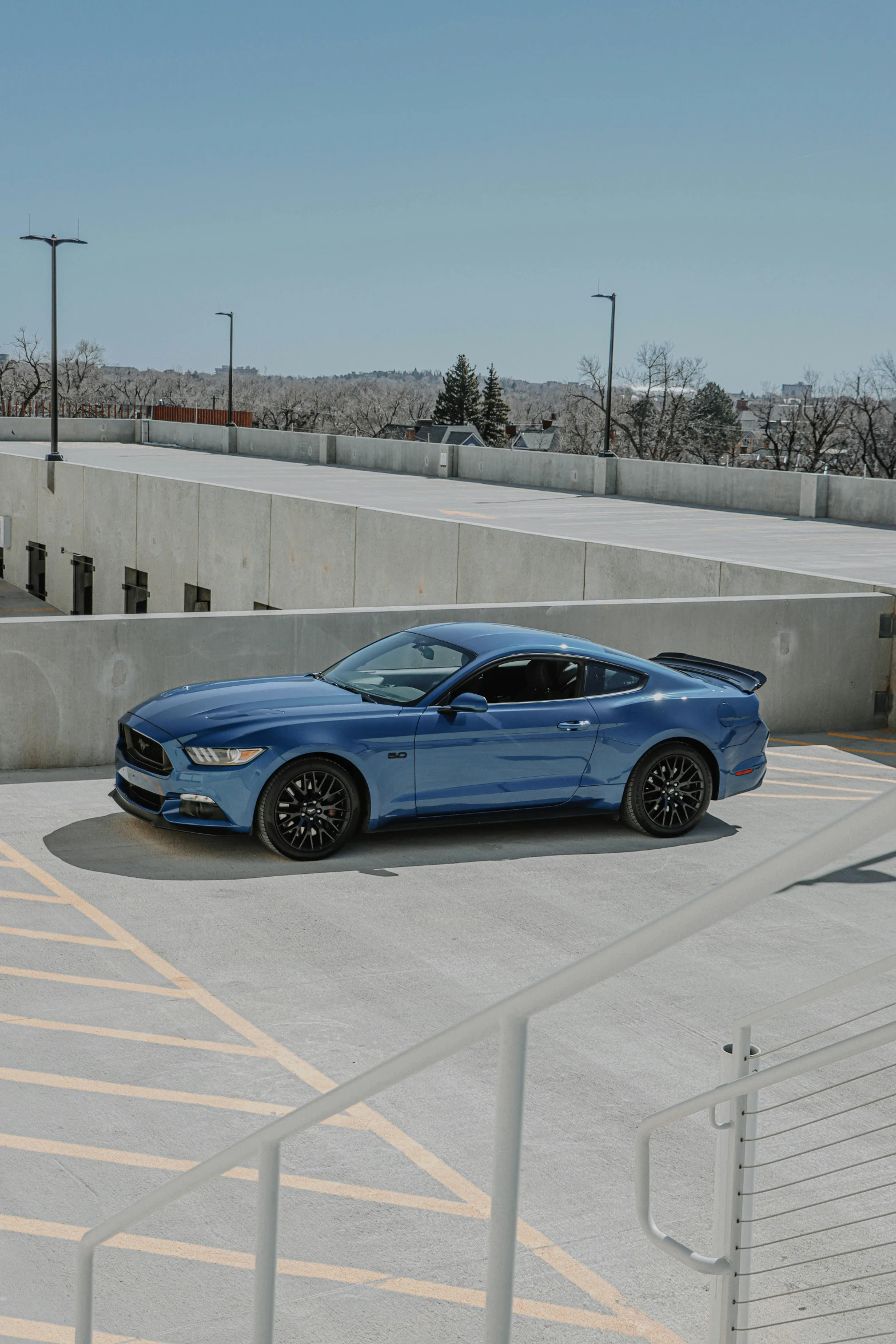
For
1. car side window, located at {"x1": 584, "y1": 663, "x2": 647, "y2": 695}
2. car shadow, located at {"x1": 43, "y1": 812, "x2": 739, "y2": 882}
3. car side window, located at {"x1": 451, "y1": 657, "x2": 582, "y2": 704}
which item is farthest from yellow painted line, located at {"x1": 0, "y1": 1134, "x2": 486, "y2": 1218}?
car side window, located at {"x1": 584, "y1": 663, "x2": 647, "y2": 695}

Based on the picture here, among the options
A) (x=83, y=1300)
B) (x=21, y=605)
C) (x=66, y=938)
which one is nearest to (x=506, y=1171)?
(x=83, y=1300)

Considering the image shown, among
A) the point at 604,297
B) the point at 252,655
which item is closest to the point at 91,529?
the point at 604,297

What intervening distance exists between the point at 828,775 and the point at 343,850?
517cm

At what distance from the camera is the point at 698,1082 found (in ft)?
21.5

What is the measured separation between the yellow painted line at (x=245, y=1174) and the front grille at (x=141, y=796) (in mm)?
4088

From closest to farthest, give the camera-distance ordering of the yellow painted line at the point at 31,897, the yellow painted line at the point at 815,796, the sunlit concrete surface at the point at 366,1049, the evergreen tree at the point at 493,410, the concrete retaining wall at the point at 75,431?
the sunlit concrete surface at the point at 366,1049, the yellow painted line at the point at 31,897, the yellow painted line at the point at 815,796, the concrete retaining wall at the point at 75,431, the evergreen tree at the point at 493,410

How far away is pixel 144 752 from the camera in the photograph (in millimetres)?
10102

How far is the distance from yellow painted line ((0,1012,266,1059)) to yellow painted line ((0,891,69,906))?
5.94ft

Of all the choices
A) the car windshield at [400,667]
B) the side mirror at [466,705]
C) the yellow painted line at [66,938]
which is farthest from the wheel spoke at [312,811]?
the yellow painted line at [66,938]

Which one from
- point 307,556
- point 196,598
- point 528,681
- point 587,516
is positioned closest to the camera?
point 528,681

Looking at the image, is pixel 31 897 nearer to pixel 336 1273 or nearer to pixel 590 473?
pixel 336 1273

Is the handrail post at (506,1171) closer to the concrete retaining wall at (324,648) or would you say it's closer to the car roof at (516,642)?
the car roof at (516,642)

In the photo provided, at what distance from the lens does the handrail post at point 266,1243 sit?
2.93 m

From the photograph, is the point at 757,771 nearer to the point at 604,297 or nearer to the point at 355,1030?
the point at 355,1030
